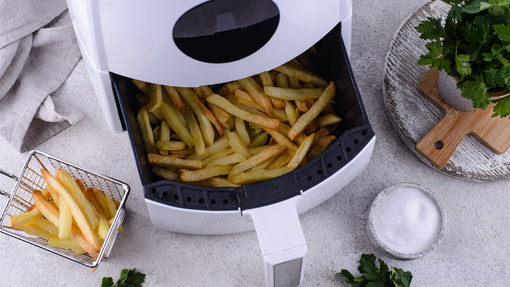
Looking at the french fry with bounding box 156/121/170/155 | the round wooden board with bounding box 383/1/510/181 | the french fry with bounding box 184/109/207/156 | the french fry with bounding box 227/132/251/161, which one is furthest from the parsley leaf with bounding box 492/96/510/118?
the french fry with bounding box 156/121/170/155

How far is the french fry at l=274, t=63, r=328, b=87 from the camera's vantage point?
3.79 ft

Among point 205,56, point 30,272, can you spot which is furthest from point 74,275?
point 205,56

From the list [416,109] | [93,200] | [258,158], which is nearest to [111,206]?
[93,200]

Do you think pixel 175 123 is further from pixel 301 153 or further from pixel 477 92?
pixel 477 92

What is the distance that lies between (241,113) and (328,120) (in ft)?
0.77

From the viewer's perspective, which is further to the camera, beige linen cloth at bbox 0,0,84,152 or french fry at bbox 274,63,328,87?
beige linen cloth at bbox 0,0,84,152

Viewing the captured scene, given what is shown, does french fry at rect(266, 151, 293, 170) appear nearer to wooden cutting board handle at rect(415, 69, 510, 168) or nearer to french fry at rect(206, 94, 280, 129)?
french fry at rect(206, 94, 280, 129)

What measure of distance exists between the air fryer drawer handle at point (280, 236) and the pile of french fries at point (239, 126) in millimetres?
125

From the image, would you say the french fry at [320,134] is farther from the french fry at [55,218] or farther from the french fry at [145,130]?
the french fry at [55,218]

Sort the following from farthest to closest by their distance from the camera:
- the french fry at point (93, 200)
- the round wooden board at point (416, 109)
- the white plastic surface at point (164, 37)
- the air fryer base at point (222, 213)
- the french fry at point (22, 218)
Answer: the round wooden board at point (416, 109), the french fry at point (93, 200), the french fry at point (22, 218), the air fryer base at point (222, 213), the white plastic surface at point (164, 37)

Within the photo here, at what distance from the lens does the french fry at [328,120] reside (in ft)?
3.73

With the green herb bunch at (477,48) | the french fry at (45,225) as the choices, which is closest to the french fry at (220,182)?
A: the french fry at (45,225)

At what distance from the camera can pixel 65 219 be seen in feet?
3.56

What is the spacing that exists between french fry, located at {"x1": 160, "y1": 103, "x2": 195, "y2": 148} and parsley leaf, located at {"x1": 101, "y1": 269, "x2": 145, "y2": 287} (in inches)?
17.8
